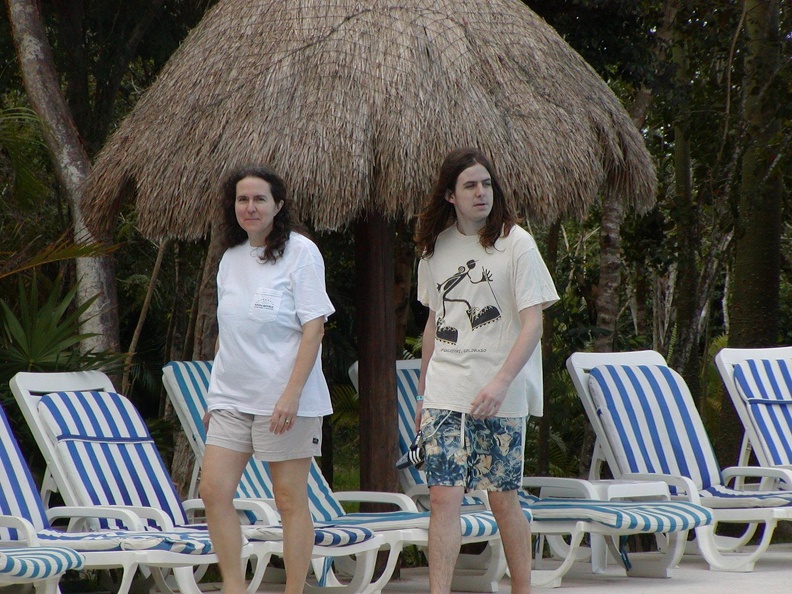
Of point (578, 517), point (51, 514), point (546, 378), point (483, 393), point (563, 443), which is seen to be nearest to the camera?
point (483, 393)

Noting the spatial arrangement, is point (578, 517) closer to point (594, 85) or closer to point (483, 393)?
point (483, 393)

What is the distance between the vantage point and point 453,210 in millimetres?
4422

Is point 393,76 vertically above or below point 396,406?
above

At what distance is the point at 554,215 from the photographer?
600cm

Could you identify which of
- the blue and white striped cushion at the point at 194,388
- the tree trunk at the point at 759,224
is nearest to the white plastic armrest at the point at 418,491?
the blue and white striped cushion at the point at 194,388

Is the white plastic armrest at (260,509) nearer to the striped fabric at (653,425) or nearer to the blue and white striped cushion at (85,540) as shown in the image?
the blue and white striped cushion at (85,540)

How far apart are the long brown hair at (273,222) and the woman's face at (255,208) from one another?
0.08 feet

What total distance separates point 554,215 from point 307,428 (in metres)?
2.32

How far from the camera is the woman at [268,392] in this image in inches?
162

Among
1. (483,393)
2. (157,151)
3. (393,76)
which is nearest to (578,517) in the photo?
(483,393)

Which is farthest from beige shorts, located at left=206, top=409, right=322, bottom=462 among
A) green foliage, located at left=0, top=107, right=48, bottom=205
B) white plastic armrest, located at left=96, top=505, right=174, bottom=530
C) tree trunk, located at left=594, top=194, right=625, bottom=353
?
tree trunk, located at left=594, top=194, right=625, bottom=353

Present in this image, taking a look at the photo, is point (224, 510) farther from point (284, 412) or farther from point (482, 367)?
point (482, 367)

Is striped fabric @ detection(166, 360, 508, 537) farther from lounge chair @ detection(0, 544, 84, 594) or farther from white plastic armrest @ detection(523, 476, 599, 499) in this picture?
lounge chair @ detection(0, 544, 84, 594)

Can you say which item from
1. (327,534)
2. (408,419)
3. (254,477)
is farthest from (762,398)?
(327,534)
